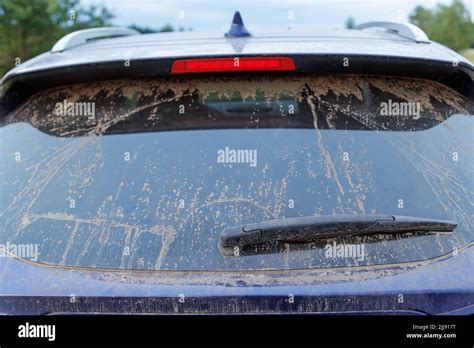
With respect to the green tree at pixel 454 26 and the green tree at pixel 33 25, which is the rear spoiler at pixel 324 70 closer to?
the green tree at pixel 33 25

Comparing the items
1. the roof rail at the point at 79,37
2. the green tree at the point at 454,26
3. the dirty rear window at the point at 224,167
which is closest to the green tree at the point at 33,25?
the roof rail at the point at 79,37

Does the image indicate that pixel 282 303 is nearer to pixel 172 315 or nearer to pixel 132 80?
pixel 172 315

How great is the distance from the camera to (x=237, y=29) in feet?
9.25

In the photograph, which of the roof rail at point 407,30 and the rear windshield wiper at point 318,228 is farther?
the roof rail at point 407,30

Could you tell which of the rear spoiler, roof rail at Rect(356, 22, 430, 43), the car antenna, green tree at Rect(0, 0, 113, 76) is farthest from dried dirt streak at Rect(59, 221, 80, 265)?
green tree at Rect(0, 0, 113, 76)

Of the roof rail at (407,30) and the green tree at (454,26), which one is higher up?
the green tree at (454,26)

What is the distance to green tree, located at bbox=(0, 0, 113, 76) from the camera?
2406 cm

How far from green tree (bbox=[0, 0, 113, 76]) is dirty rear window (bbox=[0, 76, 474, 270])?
920 inches

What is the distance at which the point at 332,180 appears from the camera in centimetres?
190

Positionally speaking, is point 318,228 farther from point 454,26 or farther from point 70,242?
point 454,26

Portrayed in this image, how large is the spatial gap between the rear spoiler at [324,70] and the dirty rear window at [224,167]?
0.12ft

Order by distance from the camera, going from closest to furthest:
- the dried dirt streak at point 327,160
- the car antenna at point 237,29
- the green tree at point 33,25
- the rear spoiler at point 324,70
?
the dried dirt streak at point 327,160, the rear spoiler at point 324,70, the car antenna at point 237,29, the green tree at point 33,25

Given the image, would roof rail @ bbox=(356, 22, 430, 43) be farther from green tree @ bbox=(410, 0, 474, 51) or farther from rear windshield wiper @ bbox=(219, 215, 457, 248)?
green tree @ bbox=(410, 0, 474, 51)

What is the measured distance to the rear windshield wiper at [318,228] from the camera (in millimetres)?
1753
